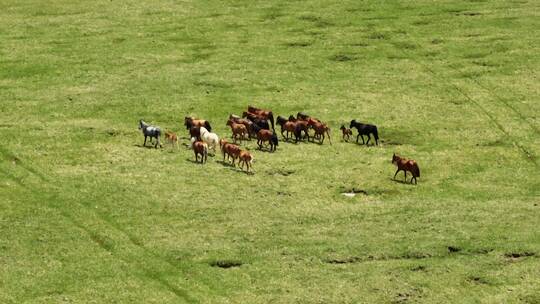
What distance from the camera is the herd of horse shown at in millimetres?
43888

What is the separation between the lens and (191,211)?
Result: 39.0 metres

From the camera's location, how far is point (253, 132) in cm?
4753

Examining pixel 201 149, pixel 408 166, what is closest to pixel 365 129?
pixel 408 166

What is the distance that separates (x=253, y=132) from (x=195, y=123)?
9.31ft

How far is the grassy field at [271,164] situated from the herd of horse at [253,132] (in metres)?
0.71

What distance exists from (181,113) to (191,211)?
13.7 meters

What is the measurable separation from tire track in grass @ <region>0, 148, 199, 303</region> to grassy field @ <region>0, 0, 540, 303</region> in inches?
3.0

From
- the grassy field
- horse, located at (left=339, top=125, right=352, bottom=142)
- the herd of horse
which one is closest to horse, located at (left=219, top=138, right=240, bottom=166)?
the herd of horse

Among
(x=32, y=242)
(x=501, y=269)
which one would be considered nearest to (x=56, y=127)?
(x=32, y=242)

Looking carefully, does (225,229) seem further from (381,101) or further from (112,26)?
(112,26)

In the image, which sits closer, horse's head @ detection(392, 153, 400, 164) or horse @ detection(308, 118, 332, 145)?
horse's head @ detection(392, 153, 400, 164)

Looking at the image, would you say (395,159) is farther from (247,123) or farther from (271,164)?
(247,123)

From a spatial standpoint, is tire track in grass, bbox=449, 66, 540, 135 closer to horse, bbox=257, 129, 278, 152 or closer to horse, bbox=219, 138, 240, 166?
horse, bbox=257, 129, 278, 152

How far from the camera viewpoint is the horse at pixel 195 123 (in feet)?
154
